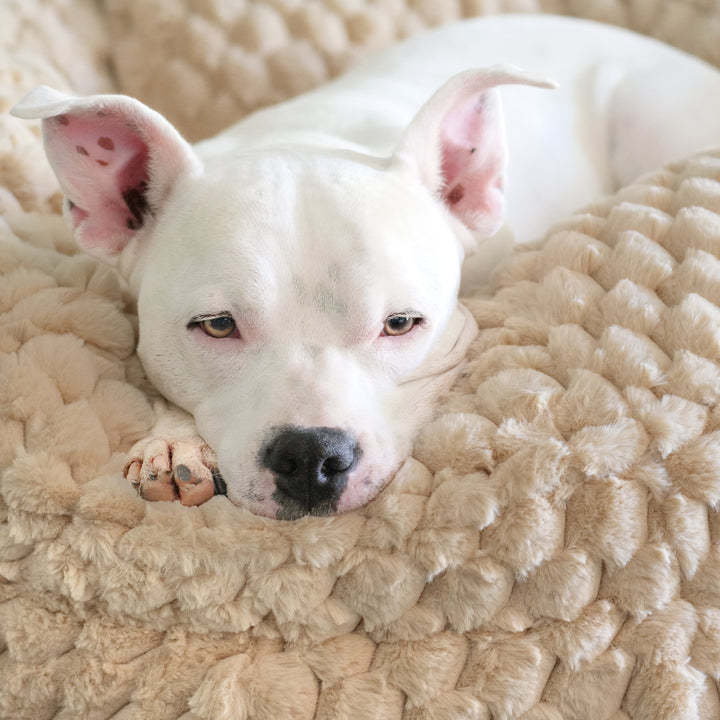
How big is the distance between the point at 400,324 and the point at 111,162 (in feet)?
2.05

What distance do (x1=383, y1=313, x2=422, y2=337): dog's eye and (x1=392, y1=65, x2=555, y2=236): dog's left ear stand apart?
35cm

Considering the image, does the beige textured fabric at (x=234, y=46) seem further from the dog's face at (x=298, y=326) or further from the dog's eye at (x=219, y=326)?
the dog's eye at (x=219, y=326)

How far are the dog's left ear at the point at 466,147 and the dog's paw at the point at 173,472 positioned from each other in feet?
2.23

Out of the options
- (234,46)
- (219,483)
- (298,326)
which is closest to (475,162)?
(298,326)

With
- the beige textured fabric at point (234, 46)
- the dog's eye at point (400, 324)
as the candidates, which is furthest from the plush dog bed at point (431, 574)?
the beige textured fabric at point (234, 46)

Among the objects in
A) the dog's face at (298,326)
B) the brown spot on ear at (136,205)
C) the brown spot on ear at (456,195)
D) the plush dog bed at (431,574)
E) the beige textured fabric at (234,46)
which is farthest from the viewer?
the beige textured fabric at (234,46)

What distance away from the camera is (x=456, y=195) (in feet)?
5.84

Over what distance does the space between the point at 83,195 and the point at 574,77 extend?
166 cm

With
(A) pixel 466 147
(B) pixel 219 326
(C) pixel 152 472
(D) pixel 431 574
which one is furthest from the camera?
(A) pixel 466 147

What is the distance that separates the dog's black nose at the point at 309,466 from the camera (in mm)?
1257

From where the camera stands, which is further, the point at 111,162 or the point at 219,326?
the point at 111,162

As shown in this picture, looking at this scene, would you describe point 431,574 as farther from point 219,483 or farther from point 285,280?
point 285,280

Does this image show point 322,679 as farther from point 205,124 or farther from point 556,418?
point 205,124

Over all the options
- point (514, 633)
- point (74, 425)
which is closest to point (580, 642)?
point (514, 633)
